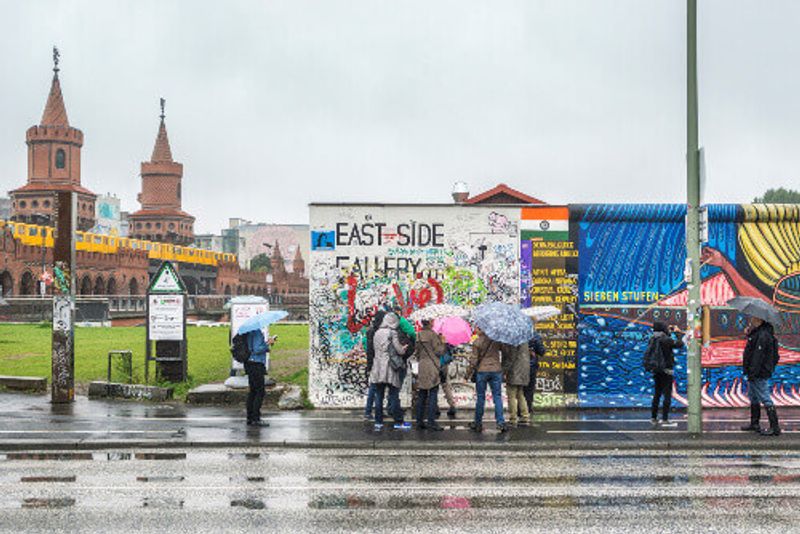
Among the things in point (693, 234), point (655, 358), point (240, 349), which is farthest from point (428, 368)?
point (693, 234)

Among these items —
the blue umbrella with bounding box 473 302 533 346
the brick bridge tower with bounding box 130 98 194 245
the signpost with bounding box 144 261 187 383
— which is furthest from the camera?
the brick bridge tower with bounding box 130 98 194 245

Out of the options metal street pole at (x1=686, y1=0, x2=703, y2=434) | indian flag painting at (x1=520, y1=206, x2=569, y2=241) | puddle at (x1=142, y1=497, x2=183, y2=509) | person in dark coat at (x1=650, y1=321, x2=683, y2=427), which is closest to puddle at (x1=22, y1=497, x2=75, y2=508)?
puddle at (x1=142, y1=497, x2=183, y2=509)

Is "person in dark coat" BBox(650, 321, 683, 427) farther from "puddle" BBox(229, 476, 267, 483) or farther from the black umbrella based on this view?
"puddle" BBox(229, 476, 267, 483)

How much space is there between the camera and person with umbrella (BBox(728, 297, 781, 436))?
46.2ft

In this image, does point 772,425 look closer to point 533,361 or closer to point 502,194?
point 533,361

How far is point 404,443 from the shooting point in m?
13.3

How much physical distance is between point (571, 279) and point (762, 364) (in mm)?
4389

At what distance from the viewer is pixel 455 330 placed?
14688 millimetres

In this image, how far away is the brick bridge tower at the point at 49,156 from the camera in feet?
421

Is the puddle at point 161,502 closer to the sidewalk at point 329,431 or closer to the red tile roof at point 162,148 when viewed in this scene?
the sidewalk at point 329,431

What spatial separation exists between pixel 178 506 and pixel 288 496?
1.08m

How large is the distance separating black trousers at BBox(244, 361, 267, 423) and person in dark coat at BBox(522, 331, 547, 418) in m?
4.27

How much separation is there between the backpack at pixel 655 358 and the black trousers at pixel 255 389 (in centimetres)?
593

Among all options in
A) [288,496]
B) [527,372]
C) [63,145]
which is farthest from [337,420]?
[63,145]
